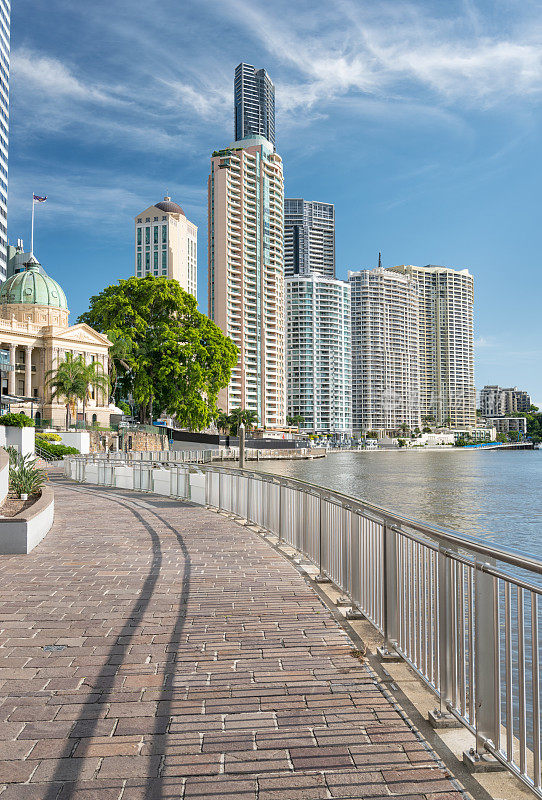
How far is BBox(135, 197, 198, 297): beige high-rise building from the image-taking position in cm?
18250

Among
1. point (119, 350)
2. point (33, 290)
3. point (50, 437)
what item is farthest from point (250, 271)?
point (50, 437)

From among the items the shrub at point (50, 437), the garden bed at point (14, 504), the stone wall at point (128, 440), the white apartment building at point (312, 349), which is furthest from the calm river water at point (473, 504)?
the white apartment building at point (312, 349)

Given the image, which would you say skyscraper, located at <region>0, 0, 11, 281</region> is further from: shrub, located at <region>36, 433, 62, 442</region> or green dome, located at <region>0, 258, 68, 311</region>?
shrub, located at <region>36, 433, 62, 442</region>

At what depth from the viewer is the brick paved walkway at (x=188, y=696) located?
3371 millimetres

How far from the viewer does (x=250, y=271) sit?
6161 inches

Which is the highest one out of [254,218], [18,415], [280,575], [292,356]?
[254,218]

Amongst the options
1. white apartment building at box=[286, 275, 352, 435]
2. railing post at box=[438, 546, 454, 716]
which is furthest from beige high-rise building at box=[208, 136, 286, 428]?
railing post at box=[438, 546, 454, 716]

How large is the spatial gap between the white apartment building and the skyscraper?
3963 inches

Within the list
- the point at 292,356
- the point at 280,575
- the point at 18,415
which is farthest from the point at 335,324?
the point at 280,575

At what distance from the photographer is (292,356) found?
194000mm

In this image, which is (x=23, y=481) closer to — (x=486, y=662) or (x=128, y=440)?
(x=486, y=662)

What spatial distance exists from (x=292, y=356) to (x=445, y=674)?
625 feet

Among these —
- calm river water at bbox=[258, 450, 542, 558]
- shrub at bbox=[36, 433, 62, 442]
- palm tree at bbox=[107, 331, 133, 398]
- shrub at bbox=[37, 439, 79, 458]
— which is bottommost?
calm river water at bbox=[258, 450, 542, 558]

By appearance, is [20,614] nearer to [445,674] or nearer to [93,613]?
[93,613]
